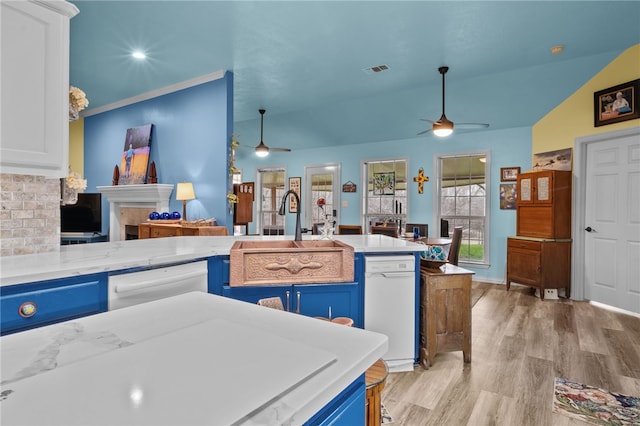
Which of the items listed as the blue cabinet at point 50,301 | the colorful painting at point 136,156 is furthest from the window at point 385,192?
the blue cabinet at point 50,301

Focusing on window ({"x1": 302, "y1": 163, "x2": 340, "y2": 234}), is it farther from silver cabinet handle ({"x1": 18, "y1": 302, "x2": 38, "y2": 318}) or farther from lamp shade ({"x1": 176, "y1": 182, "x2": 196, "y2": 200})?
silver cabinet handle ({"x1": 18, "y1": 302, "x2": 38, "y2": 318})

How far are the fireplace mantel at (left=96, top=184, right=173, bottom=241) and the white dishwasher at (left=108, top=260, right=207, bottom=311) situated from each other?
10.8 feet

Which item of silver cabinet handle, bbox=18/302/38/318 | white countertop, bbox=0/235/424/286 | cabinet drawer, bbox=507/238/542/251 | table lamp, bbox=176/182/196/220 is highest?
table lamp, bbox=176/182/196/220

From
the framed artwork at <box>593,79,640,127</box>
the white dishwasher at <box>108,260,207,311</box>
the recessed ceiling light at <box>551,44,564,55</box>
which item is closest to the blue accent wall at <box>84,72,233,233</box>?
the white dishwasher at <box>108,260,207,311</box>

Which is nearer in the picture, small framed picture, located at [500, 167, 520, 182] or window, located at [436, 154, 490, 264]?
small framed picture, located at [500, 167, 520, 182]

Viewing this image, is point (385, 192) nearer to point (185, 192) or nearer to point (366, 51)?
point (366, 51)

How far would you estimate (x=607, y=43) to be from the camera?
3.65 meters

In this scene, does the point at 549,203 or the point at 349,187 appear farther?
the point at 349,187

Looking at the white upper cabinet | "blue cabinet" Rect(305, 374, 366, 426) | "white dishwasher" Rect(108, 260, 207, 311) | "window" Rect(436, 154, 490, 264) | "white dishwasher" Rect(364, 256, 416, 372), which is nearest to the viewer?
"blue cabinet" Rect(305, 374, 366, 426)

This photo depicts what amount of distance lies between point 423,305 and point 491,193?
3775mm

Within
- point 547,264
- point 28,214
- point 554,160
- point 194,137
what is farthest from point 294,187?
point 28,214

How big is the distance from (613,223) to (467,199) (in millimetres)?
2058

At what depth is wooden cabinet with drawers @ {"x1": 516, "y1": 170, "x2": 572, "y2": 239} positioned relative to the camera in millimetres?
4547

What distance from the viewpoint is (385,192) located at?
22.4 feet
